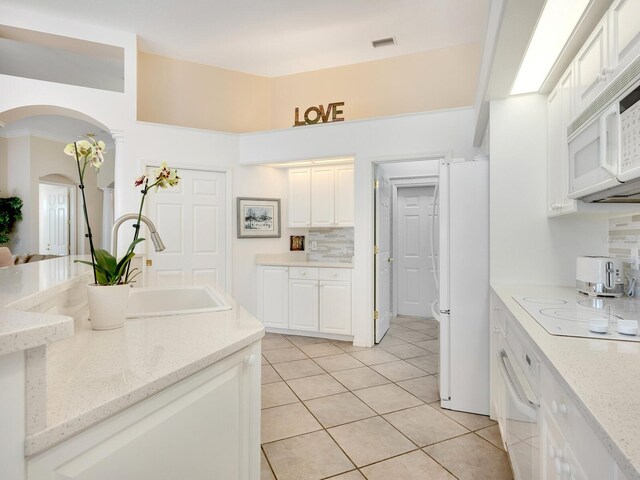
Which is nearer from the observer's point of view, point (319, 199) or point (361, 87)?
point (319, 199)

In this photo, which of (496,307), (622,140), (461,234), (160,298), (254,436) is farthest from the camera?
(461,234)

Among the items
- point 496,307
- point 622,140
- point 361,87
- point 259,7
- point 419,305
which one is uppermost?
point 259,7

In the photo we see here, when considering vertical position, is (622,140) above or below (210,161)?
below

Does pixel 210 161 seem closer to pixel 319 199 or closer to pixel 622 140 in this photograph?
pixel 319 199

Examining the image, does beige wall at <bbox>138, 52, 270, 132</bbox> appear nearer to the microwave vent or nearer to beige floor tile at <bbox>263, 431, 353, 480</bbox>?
beige floor tile at <bbox>263, 431, 353, 480</bbox>

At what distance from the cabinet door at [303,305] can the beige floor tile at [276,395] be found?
136cm

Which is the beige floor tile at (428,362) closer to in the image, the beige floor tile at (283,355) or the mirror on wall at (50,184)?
the beige floor tile at (283,355)

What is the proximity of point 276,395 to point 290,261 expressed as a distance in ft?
7.16

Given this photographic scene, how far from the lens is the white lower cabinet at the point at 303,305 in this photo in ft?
14.0

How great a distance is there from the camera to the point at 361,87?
16.1ft

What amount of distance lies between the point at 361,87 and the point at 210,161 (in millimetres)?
2249

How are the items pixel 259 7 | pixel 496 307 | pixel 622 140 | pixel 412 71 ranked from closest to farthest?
1. pixel 622 140
2. pixel 496 307
3. pixel 259 7
4. pixel 412 71

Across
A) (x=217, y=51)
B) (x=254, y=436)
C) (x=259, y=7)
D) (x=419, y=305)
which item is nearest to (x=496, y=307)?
(x=254, y=436)

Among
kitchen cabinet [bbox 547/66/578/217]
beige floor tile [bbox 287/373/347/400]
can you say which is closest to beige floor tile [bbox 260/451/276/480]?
beige floor tile [bbox 287/373/347/400]
